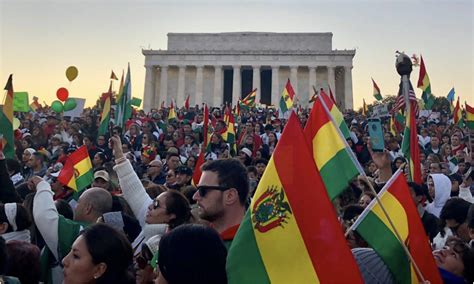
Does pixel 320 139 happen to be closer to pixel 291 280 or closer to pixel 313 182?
pixel 313 182

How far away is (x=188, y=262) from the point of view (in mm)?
2441

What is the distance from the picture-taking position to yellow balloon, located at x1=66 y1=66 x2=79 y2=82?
1298cm

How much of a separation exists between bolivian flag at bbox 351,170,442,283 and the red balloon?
13.9 metres

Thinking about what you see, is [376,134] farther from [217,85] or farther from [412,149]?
[217,85]

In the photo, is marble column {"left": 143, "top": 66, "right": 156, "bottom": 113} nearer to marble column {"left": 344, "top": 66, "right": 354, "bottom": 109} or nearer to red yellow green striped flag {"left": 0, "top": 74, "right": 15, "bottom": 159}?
marble column {"left": 344, "top": 66, "right": 354, "bottom": 109}

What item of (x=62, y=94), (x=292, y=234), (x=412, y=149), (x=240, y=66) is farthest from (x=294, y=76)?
(x=292, y=234)

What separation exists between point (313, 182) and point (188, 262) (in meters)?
0.84

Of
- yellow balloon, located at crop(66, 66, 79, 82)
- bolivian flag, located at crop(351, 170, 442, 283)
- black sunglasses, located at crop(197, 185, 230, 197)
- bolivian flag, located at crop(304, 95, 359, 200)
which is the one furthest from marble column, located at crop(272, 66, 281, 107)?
black sunglasses, located at crop(197, 185, 230, 197)

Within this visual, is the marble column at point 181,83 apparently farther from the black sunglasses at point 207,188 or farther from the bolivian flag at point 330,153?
the black sunglasses at point 207,188

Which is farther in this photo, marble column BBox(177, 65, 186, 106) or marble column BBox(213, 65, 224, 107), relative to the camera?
marble column BBox(177, 65, 186, 106)

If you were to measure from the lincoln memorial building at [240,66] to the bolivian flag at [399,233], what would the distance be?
50.0 meters

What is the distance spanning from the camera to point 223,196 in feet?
11.8

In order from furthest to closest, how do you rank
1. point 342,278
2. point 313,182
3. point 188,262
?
point 313,182, point 342,278, point 188,262

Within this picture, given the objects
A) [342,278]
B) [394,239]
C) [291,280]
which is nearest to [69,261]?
[291,280]
